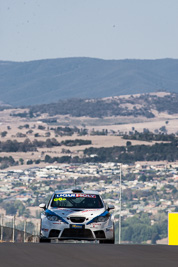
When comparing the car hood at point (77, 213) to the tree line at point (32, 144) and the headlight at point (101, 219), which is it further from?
the tree line at point (32, 144)

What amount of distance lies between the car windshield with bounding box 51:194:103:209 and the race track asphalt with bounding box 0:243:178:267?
322 centimetres

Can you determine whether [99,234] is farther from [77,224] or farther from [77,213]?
[77,213]

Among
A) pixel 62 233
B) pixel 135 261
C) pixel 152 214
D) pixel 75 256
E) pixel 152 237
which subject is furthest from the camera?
pixel 152 214

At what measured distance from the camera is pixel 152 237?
7194 cm

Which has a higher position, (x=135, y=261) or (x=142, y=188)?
(x=135, y=261)

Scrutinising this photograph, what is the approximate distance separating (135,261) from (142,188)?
105m

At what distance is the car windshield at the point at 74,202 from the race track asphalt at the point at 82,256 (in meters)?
3.22

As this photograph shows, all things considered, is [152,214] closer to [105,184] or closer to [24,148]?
[105,184]

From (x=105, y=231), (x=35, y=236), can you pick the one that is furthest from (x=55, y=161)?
(x=105, y=231)

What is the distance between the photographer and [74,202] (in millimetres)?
21953

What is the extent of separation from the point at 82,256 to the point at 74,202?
657 cm

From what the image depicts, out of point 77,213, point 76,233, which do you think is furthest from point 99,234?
point 77,213

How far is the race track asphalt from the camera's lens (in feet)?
44.9

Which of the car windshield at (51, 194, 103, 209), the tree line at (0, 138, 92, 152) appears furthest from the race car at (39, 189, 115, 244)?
the tree line at (0, 138, 92, 152)
